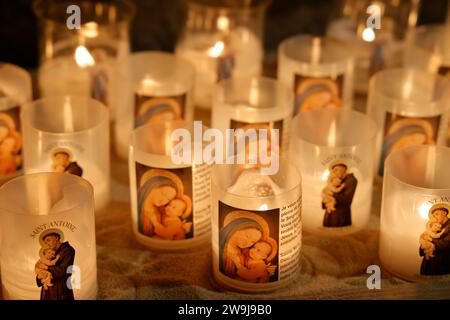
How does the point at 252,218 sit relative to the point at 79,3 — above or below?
below

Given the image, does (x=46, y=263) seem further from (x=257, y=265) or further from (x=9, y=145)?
(x=9, y=145)

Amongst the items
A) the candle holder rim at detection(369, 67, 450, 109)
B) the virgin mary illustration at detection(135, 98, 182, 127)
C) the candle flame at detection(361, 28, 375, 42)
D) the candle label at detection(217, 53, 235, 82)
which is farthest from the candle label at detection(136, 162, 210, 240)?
the candle flame at detection(361, 28, 375, 42)

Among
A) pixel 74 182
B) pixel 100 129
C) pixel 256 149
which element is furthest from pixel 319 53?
pixel 74 182

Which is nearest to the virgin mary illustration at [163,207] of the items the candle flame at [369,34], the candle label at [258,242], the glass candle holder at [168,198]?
the glass candle holder at [168,198]

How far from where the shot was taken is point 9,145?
1486 mm

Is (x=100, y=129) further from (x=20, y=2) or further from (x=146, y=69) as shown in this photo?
(x=20, y=2)

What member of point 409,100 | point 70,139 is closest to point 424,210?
point 409,100

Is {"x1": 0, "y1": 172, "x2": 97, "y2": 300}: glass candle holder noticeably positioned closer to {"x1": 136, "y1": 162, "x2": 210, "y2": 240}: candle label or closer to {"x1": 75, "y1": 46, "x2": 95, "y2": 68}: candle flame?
{"x1": 136, "y1": 162, "x2": 210, "y2": 240}: candle label

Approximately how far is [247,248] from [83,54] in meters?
0.53

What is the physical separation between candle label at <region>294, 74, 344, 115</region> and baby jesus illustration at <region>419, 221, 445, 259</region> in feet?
1.36

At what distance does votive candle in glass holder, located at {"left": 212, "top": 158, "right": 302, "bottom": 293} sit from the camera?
1195 mm

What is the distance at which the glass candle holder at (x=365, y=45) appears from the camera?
178 cm

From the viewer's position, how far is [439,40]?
172cm

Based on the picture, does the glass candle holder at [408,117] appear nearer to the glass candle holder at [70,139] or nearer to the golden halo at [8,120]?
the glass candle holder at [70,139]
